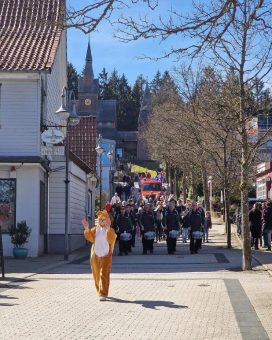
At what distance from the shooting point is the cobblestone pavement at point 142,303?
31.1ft

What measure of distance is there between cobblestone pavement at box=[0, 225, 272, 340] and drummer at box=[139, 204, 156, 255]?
4679mm

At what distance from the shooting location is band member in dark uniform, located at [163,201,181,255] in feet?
79.4

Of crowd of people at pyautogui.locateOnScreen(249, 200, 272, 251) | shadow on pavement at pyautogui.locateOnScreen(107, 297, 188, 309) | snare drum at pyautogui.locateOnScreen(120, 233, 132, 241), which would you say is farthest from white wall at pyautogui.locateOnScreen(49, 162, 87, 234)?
shadow on pavement at pyautogui.locateOnScreen(107, 297, 188, 309)

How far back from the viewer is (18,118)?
23.0m

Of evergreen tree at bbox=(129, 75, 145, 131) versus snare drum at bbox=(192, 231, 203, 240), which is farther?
evergreen tree at bbox=(129, 75, 145, 131)

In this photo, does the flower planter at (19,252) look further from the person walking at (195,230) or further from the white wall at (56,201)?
the person walking at (195,230)

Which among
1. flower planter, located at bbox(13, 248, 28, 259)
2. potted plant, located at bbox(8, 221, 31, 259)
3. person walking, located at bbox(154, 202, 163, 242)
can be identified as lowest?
flower planter, located at bbox(13, 248, 28, 259)

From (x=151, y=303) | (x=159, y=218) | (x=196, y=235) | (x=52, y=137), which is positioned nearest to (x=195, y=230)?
(x=196, y=235)

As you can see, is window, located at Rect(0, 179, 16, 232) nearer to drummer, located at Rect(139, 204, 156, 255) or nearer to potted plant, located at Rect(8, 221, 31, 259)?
potted plant, located at Rect(8, 221, 31, 259)

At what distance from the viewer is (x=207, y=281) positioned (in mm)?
15539

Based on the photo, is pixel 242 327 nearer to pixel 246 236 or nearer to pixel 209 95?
pixel 246 236

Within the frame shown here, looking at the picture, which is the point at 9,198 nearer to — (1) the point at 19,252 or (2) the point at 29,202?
(2) the point at 29,202

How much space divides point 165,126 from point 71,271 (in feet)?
89.2

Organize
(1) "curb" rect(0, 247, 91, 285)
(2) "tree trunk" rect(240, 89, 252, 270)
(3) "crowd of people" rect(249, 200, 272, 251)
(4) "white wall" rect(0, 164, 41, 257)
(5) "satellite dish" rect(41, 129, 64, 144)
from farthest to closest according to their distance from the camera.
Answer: (3) "crowd of people" rect(249, 200, 272, 251) → (4) "white wall" rect(0, 164, 41, 257) → (5) "satellite dish" rect(41, 129, 64, 144) → (2) "tree trunk" rect(240, 89, 252, 270) → (1) "curb" rect(0, 247, 91, 285)
